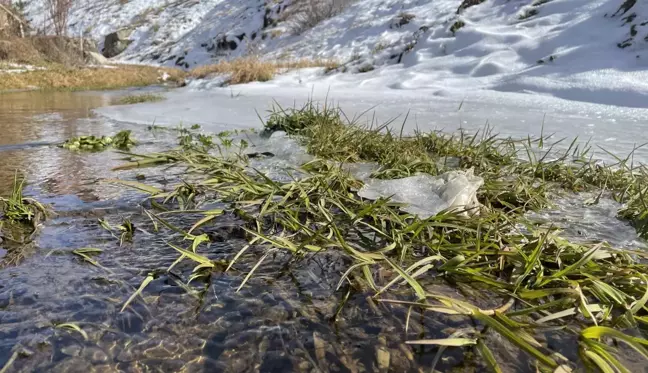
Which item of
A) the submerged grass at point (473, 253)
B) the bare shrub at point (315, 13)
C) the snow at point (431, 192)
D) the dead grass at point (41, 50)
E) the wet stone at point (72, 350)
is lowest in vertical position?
the wet stone at point (72, 350)

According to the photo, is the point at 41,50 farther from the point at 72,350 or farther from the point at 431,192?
the point at 72,350

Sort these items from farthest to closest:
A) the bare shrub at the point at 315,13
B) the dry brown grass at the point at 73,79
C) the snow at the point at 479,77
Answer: the bare shrub at the point at 315,13 < the dry brown grass at the point at 73,79 < the snow at the point at 479,77

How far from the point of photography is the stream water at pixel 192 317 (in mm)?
868

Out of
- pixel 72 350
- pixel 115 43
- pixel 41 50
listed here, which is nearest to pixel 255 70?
pixel 72 350

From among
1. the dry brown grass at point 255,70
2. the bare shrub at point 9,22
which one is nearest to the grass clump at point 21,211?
the dry brown grass at point 255,70

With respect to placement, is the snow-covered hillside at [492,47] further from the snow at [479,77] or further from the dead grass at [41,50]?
the dead grass at [41,50]

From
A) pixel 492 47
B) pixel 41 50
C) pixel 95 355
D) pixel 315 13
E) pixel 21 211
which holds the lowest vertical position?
pixel 95 355

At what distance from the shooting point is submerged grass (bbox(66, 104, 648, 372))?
0.91 m

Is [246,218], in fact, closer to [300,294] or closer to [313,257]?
[313,257]

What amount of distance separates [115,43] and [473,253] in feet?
124

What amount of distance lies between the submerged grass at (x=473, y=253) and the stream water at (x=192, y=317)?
1.7 inches

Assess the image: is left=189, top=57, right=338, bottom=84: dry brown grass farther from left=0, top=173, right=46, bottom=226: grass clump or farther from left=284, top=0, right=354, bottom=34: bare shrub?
left=0, top=173, right=46, bottom=226: grass clump

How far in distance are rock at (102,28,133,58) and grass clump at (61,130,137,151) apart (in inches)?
1350

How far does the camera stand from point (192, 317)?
3.31 feet
